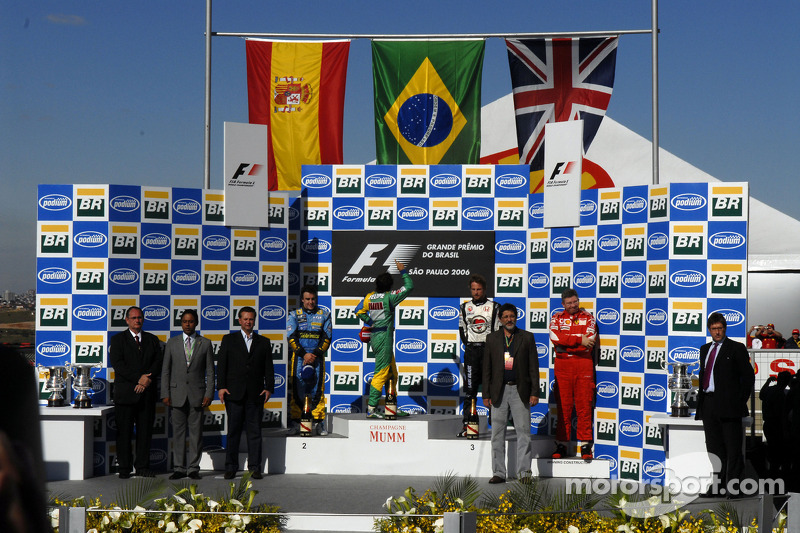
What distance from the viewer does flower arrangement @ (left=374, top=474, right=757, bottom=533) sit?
5637mm

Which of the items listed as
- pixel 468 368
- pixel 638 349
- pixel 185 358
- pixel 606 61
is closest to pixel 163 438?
pixel 185 358

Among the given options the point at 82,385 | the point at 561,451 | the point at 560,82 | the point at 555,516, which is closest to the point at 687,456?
the point at 561,451

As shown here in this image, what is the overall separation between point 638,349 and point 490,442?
6.62ft

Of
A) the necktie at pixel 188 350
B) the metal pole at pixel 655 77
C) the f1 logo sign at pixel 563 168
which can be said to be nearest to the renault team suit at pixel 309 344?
the necktie at pixel 188 350

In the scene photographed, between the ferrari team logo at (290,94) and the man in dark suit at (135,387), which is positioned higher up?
the ferrari team logo at (290,94)

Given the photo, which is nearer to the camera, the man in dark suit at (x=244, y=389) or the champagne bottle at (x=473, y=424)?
the man in dark suit at (x=244, y=389)

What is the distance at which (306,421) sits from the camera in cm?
991

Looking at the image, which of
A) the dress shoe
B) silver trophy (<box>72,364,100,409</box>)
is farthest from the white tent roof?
silver trophy (<box>72,364,100,409</box>)

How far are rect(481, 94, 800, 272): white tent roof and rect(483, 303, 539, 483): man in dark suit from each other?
42.3 ft

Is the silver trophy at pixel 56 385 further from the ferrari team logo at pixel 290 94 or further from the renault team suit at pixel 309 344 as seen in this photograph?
the ferrari team logo at pixel 290 94

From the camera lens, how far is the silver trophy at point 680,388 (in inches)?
361

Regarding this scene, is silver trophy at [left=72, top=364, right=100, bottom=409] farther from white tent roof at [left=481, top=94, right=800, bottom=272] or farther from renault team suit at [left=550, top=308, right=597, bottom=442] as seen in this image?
white tent roof at [left=481, top=94, right=800, bottom=272]

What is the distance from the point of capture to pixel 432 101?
12992 millimetres

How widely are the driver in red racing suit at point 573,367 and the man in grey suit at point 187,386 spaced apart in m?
3.96
